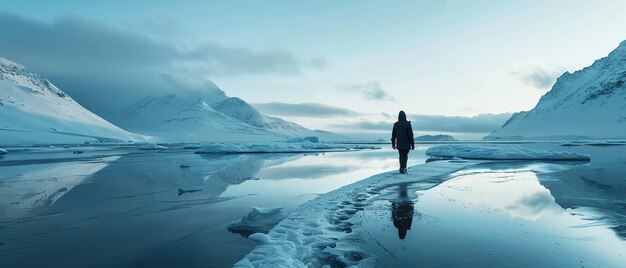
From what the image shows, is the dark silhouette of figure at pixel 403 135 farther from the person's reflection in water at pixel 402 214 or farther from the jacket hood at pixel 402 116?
the person's reflection in water at pixel 402 214

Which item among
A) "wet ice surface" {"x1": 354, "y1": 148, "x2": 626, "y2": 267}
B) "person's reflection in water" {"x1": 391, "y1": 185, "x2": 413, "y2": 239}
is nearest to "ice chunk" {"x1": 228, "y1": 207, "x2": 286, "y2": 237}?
"wet ice surface" {"x1": 354, "y1": 148, "x2": 626, "y2": 267}

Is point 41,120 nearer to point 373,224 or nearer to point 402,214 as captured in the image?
point 402,214

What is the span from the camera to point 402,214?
279 inches

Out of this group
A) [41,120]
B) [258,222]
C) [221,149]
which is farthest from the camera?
[41,120]

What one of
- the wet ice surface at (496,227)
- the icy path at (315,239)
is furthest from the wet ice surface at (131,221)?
the wet ice surface at (496,227)

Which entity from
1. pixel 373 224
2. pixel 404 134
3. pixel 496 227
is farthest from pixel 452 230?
pixel 404 134

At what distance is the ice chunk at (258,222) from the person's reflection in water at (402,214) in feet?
7.24

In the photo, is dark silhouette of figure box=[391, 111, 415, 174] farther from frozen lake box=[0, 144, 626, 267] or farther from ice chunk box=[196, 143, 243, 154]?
ice chunk box=[196, 143, 243, 154]

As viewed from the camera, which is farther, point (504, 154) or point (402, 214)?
point (504, 154)

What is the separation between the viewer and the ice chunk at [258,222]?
6056 mm

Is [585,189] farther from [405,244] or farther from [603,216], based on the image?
[405,244]

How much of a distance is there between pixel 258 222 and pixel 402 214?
2.87 m

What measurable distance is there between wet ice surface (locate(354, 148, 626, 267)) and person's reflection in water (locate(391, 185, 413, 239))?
0.01 m

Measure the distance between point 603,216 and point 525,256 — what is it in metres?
3.59
